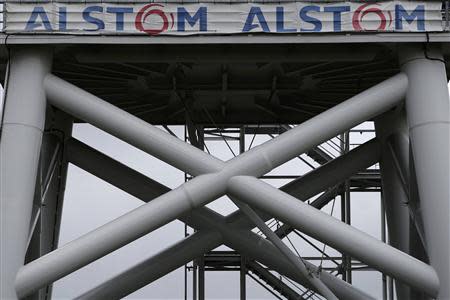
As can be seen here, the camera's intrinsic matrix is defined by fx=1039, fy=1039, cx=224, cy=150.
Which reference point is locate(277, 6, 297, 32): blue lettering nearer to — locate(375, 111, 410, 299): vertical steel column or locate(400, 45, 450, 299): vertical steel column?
locate(400, 45, 450, 299): vertical steel column

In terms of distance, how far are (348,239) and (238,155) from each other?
9.74 feet

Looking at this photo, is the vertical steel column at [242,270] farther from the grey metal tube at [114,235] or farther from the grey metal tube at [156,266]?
the grey metal tube at [114,235]

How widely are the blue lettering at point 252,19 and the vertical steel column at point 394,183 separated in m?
5.56

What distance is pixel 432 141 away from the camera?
2061 centimetres

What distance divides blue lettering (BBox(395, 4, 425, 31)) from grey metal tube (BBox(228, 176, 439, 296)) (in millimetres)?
4336

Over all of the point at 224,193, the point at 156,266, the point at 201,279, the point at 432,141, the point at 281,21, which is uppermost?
the point at 281,21

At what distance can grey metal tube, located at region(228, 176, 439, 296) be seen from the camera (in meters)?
19.8

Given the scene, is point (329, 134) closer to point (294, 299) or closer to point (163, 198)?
point (163, 198)

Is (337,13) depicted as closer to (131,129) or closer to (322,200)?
(131,129)

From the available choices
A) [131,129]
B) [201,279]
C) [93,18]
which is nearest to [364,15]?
[131,129]

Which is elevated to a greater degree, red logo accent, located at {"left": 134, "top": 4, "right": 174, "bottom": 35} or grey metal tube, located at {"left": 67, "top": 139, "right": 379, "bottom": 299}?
red logo accent, located at {"left": 134, "top": 4, "right": 174, "bottom": 35}

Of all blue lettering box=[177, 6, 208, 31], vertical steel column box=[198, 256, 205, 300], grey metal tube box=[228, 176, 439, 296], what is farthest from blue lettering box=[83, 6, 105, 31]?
vertical steel column box=[198, 256, 205, 300]

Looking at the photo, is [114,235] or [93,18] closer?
[114,235]

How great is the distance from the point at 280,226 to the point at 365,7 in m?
13.5
